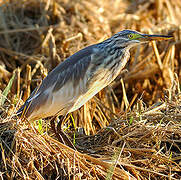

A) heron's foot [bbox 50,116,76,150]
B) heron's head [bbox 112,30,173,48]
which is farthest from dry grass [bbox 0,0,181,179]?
heron's head [bbox 112,30,173,48]

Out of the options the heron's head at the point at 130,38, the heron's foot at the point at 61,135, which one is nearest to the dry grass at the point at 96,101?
the heron's foot at the point at 61,135

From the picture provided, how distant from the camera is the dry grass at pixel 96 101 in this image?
265 centimetres

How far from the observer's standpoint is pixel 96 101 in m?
3.76

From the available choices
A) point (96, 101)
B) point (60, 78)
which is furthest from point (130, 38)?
point (96, 101)

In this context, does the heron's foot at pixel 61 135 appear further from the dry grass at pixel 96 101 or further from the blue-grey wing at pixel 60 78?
the blue-grey wing at pixel 60 78

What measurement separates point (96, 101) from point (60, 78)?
2.26 feet

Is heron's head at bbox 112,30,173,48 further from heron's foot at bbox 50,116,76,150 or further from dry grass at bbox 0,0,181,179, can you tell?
heron's foot at bbox 50,116,76,150

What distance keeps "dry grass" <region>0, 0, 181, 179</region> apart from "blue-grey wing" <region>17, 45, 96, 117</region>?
15cm

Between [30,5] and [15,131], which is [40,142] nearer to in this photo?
[15,131]

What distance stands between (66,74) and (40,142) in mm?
681

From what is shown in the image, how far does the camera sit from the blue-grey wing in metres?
3.11

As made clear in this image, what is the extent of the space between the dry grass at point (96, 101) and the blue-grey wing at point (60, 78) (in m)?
0.15

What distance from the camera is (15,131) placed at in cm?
274

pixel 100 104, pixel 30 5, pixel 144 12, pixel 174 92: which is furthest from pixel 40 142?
pixel 144 12
